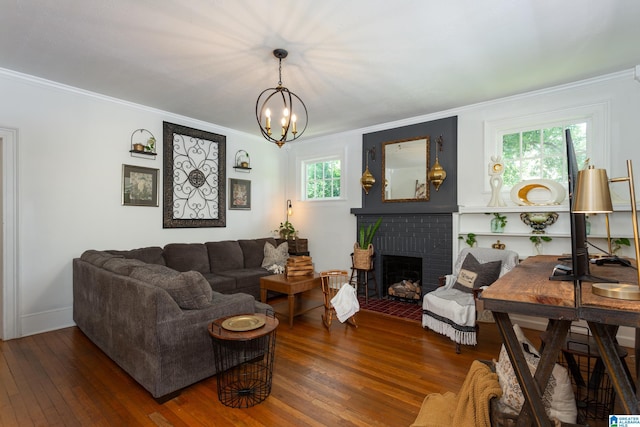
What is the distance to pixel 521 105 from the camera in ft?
12.4

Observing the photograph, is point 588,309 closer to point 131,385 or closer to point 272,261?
point 131,385

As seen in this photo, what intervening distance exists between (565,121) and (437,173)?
1480mm

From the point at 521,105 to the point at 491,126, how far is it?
382 millimetres

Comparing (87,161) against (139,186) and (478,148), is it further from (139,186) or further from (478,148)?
(478,148)

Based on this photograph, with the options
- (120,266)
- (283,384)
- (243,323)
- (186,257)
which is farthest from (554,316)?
(186,257)

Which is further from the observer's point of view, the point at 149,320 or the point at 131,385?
the point at 131,385

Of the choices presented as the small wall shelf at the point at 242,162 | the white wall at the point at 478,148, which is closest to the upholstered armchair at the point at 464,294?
the white wall at the point at 478,148

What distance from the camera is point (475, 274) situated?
346cm

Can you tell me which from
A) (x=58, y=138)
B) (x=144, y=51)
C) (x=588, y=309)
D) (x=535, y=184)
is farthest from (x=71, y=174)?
(x=535, y=184)

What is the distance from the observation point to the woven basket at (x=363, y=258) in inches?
186

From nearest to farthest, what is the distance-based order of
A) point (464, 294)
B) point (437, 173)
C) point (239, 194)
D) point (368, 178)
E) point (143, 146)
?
point (464, 294), point (143, 146), point (437, 173), point (368, 178), point (239, 194)

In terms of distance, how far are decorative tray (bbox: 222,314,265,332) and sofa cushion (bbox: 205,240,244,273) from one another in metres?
2.46

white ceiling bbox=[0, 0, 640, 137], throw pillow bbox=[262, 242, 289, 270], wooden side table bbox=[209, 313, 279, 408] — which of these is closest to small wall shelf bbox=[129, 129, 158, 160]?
white ceiling bbox=[0, 0, 640, 137]

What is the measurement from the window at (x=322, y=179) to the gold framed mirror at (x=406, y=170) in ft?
3.02
